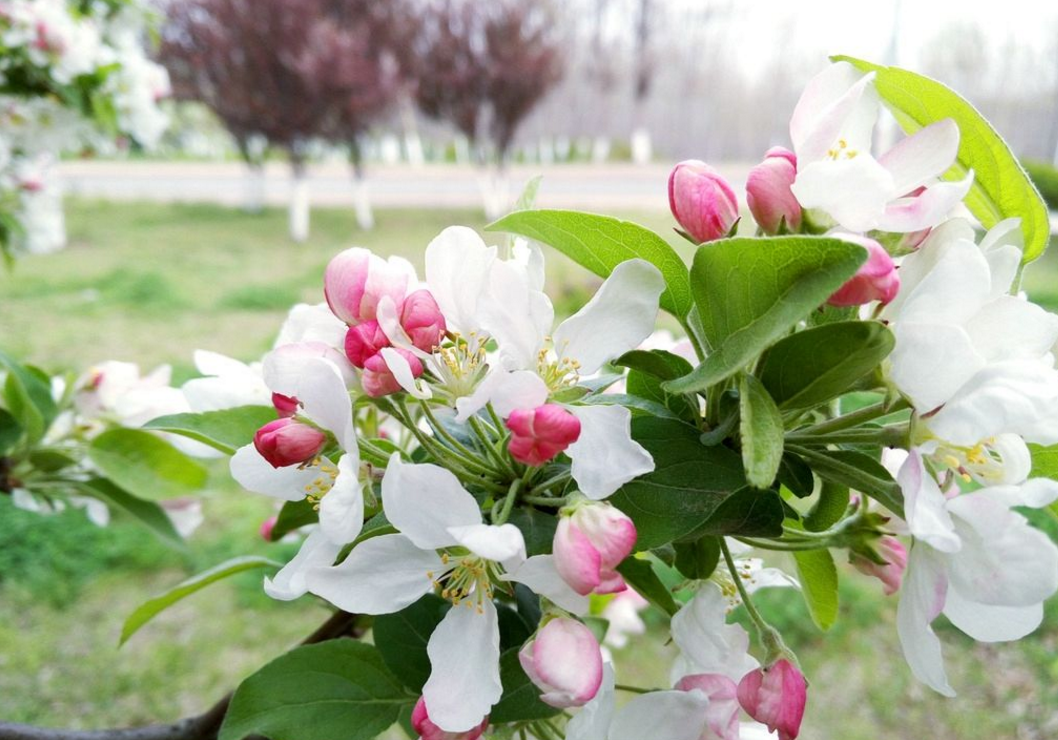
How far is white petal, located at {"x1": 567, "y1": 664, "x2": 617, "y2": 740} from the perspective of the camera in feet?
1.62

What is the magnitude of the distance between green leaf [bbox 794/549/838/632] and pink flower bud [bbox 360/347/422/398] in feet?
0.99

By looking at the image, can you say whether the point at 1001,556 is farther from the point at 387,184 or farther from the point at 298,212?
the point at 387,184

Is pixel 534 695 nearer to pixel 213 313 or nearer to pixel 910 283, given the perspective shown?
pixel 910 283

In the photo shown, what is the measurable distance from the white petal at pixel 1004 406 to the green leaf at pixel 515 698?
26cm

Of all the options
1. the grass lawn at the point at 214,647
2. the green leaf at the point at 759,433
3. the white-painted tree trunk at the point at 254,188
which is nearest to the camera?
the green leaf at the point at 759,433

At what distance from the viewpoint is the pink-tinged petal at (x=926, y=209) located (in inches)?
17.4

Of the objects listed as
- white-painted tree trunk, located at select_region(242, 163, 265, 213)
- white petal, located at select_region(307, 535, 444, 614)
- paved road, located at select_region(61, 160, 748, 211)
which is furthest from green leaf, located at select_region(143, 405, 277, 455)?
white-painted tree trunk, located at select_region(242, 163, 265, 213)

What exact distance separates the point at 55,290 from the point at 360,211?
155 inches

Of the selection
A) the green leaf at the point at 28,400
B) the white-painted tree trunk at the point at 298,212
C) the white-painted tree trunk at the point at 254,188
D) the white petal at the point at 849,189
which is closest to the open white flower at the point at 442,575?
the white petal at the point at 849,189

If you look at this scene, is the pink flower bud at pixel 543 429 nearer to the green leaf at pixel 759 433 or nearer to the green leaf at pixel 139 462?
the green leaf at pixel 759 433

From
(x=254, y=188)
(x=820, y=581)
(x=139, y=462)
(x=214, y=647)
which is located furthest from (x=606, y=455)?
(x=254, y=188)

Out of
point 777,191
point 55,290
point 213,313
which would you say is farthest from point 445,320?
point 55,290

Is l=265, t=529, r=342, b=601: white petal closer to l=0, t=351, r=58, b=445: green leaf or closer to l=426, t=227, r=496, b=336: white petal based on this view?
l=426, t=227, r=496, b=336: white petal

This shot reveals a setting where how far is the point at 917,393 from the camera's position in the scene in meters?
0.43
